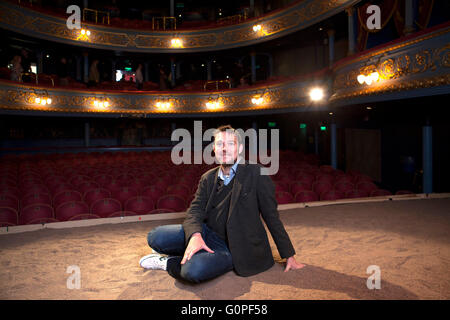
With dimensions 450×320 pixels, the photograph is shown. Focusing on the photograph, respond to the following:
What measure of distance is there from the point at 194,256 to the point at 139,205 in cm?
335

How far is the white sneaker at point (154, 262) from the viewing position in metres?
2.44

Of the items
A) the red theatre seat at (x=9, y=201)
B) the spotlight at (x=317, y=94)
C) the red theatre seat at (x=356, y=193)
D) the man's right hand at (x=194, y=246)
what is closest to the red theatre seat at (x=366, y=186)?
the red theatre seat at (x=356, y=193)

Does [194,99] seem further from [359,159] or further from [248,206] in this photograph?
[248,206]

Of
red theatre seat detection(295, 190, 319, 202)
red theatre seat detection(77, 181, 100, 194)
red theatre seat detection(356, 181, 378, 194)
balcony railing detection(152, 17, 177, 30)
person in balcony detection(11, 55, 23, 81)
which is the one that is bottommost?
red theatre seat detection(295, 190, 319, 202)

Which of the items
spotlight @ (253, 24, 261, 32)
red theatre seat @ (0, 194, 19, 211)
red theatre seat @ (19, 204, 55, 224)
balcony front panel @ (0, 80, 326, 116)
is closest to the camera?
red theatre seat @ (19, 204, 55, 224)

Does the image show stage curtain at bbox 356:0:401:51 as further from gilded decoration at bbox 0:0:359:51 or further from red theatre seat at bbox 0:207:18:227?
red theatre seat at bbox 0:207:18:227

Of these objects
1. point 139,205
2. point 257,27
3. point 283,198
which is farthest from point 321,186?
point 257,27

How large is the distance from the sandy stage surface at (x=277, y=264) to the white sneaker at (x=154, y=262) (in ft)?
0.14

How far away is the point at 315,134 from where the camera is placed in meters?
16.4

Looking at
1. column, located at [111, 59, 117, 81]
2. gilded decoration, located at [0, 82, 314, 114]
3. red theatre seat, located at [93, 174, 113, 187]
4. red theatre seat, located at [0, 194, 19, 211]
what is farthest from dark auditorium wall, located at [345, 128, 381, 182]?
column, located at [111, 59, 117, 81]

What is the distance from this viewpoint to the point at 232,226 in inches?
87.4

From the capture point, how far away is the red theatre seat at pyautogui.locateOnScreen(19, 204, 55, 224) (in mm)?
4449

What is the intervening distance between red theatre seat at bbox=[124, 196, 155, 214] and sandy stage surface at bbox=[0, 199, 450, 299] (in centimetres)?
123
